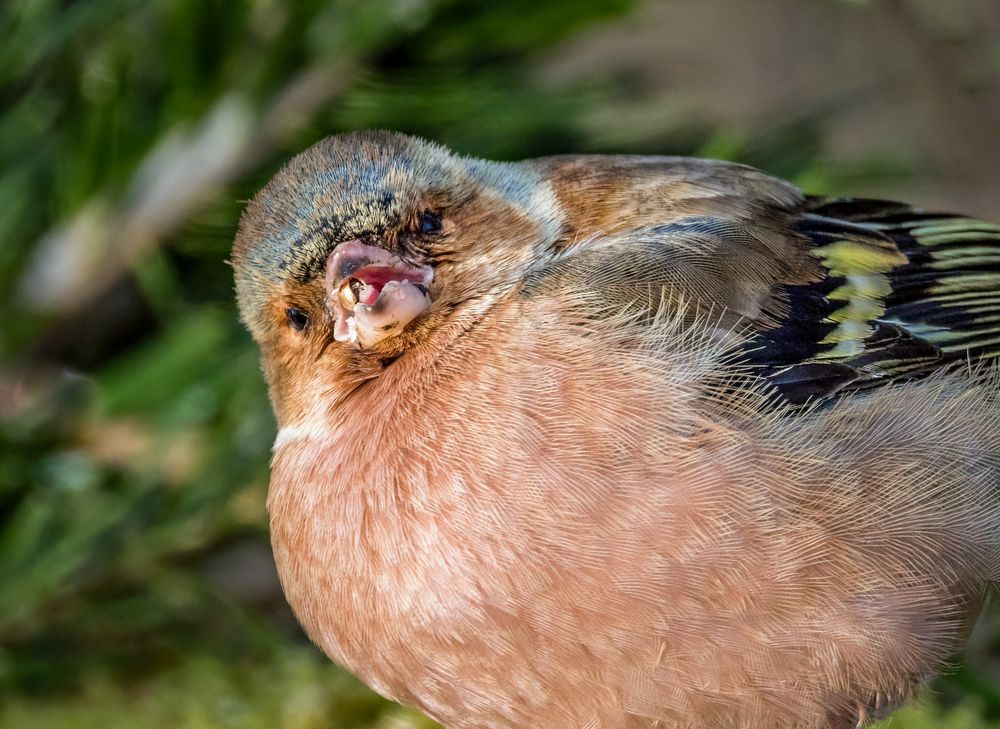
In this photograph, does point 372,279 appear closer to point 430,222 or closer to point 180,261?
point 430,222

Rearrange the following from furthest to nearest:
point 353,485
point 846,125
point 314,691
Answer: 1. point 846,125
2. point 314,691
3. point 353,485

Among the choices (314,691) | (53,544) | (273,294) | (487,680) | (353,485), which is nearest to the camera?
(487,680)

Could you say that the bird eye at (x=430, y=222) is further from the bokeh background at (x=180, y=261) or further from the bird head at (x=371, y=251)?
the bokeh background at (x=180, y=261)

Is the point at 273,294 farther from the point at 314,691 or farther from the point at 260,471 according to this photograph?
the point at 314,691

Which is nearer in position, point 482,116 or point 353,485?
point 353,485

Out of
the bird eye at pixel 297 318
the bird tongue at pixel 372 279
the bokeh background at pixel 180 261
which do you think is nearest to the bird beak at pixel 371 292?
the bird tongue at pixel 372 279

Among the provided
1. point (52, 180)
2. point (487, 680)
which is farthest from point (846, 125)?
point (487, 680)
